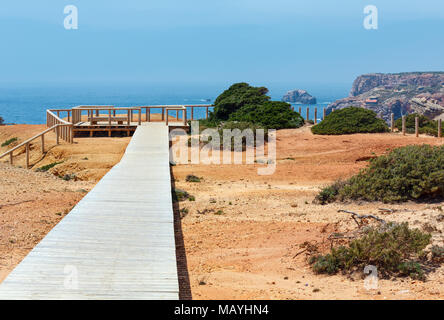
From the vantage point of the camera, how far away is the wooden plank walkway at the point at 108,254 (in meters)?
5.72

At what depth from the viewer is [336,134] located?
985 inches

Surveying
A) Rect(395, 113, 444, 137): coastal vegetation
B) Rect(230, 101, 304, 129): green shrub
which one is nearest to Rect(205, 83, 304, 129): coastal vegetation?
Rect(230, 101, 304, 129): green shrub

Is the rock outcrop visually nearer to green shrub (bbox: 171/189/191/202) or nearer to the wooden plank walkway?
green shrub (bbox: 171/189/191/202)

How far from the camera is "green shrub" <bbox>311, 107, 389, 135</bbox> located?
25391mm

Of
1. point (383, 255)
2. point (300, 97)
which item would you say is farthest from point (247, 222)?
point (300, 97)

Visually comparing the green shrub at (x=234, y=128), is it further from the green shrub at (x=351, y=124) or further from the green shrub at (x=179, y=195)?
the green shrub at (x=179, y=195)

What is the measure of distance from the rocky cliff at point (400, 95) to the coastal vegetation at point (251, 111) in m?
15.0

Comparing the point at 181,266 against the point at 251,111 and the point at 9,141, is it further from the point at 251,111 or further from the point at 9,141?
the point at 251,111

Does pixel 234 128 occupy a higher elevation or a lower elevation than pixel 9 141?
higher

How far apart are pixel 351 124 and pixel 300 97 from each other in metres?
123

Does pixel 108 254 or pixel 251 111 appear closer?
pixel 108 254

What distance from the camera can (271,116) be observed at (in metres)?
27.7
